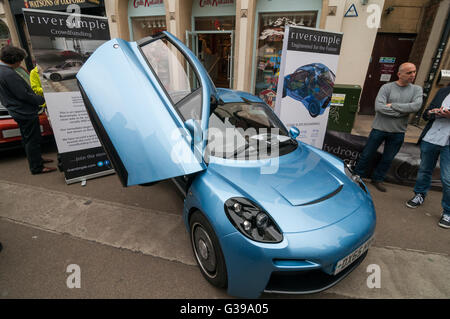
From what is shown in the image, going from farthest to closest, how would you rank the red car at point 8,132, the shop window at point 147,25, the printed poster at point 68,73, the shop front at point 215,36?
the shop window at point 147,25, the shop front at point 215,36, the red car at point 8,132, the printed poster at point 68,73

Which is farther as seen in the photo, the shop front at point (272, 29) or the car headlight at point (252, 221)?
the shop front at point (272, 29)

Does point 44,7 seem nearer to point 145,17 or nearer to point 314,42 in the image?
point 145,17

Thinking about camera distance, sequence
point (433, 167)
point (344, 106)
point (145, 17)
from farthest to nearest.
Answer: point (145, 17) < point (344, 106) < point (433, 167)

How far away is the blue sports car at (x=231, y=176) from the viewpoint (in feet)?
5.00

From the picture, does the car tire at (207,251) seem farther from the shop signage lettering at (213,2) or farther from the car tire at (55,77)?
the shop signage lettering at (213,2)

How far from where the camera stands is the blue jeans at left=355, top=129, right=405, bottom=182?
3352 millimetres

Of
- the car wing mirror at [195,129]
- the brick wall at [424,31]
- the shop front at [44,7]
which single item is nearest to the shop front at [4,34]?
the shop front at [44,7]

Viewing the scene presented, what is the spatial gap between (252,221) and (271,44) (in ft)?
21.1

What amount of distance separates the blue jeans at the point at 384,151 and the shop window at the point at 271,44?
155 inches

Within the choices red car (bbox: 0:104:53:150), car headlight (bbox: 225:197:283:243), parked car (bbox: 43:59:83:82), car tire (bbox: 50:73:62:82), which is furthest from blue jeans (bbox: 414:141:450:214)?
red car (bbox: 0:104:53:150)

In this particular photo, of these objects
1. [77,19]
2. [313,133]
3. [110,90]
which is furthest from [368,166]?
[77,19]

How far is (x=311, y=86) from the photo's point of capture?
144 inches

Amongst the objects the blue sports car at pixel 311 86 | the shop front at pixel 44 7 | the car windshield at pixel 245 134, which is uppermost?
the shop front at pixel 44 7

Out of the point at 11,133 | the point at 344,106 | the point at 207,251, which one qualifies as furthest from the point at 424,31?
the point at 11,133
